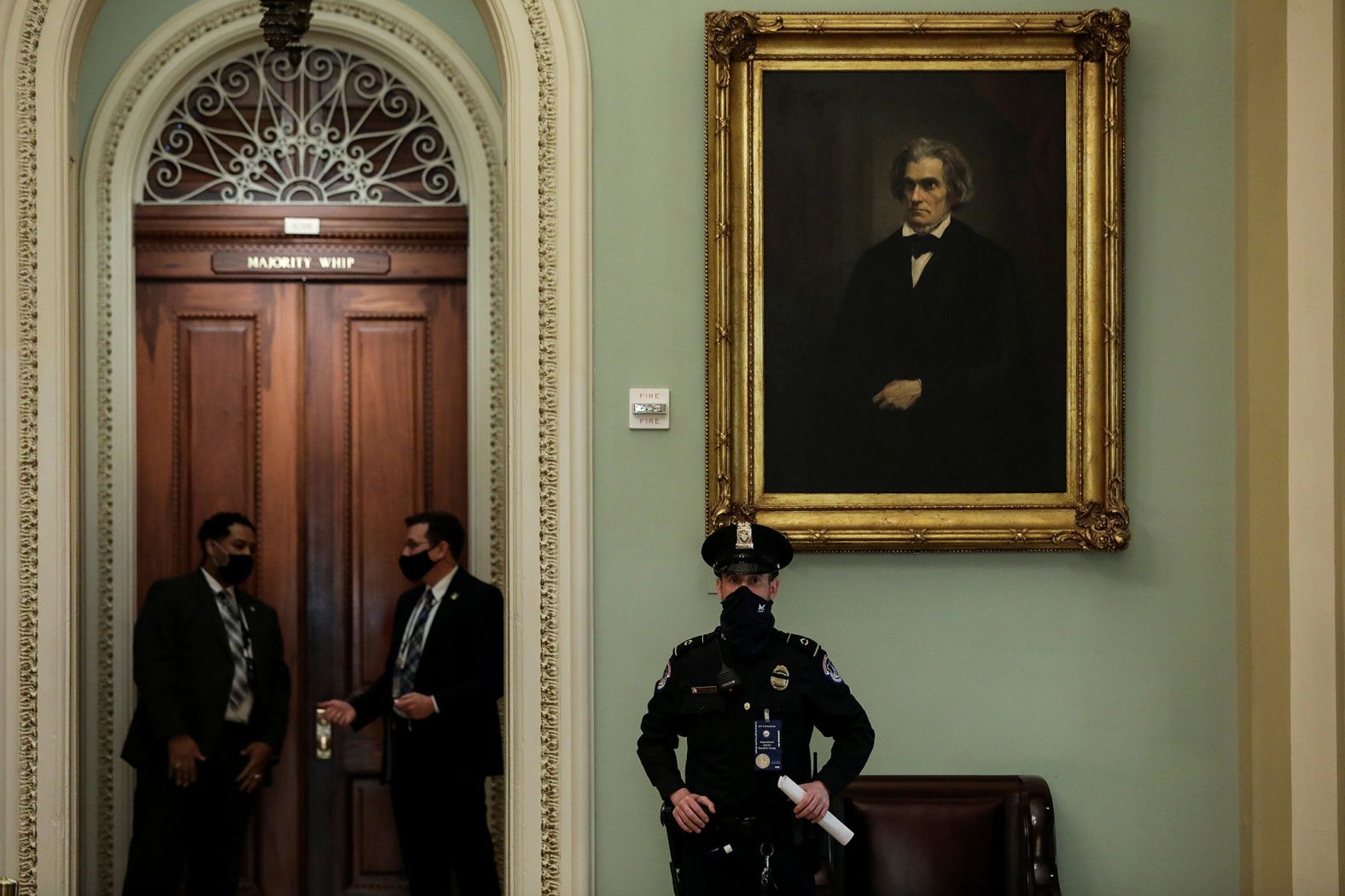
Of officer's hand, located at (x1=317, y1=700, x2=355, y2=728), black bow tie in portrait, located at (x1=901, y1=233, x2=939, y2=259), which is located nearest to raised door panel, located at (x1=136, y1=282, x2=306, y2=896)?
officer's hand, located at (x1=317, y1=700, x2=355, y2=728)

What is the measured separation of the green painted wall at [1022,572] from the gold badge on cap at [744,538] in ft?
2.60

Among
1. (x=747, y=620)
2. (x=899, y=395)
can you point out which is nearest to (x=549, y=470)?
(x=747, y=620)

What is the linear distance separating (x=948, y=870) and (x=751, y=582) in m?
1.44

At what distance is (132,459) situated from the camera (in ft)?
20.6

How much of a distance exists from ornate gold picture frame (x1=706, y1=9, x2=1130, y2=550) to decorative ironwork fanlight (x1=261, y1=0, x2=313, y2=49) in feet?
5.93

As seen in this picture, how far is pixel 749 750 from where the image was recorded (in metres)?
4.00

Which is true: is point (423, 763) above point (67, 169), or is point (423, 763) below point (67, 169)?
below

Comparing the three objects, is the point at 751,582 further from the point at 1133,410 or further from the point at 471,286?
the point at 471,286

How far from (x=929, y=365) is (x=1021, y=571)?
831 mm

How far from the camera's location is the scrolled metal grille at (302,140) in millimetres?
6395

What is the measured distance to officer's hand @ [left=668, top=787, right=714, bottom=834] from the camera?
12.6ft

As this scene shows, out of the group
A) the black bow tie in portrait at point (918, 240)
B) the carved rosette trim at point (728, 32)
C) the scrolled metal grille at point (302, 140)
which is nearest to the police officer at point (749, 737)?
the black bow tie in portrait at point (918, 240)

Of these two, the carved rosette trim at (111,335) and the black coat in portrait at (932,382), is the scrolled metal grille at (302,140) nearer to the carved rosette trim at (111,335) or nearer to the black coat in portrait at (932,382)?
the carved rosette trim at (111,335)

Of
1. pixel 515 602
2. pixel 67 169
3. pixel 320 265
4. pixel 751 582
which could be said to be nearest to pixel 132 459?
pixel 320 265
